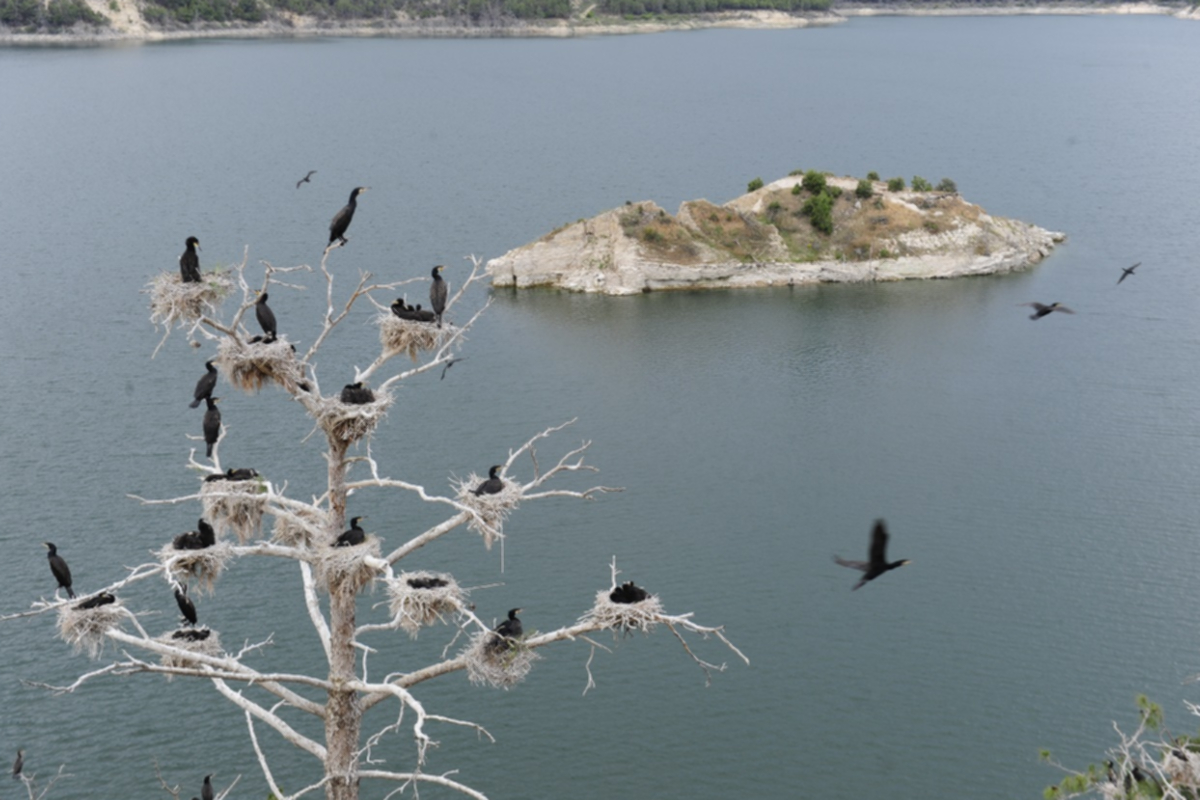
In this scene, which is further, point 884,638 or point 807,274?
point 807,274

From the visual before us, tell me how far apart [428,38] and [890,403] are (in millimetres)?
141325

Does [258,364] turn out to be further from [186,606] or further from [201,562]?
[186,606]

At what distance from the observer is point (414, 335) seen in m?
15.1

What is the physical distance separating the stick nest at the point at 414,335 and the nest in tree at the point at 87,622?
431cm

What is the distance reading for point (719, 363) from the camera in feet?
175

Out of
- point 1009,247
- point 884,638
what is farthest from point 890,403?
point 1009,247

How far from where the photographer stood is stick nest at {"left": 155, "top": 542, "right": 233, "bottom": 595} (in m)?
14.2

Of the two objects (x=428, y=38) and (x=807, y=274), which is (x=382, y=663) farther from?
(x=428, y=38)

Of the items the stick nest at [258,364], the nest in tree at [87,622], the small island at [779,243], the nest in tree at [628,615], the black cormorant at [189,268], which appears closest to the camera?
the nest in tree at [628,615]

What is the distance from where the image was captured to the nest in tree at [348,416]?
1435 centimetres

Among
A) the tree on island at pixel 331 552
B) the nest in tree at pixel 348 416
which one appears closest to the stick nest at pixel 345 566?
the tree on island at pixel 331 552

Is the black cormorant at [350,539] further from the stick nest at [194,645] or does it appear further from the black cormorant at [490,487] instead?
the stick nest at [194,645]

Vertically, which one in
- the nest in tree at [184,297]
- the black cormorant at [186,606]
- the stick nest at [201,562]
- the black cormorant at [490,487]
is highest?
the nest in tree at [184,297]

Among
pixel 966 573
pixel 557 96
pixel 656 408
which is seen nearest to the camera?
pixel 966 573
